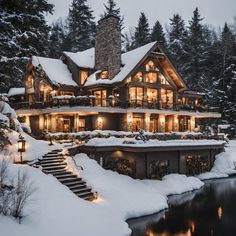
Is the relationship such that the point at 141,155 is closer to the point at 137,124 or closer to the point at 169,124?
the point at 137,124

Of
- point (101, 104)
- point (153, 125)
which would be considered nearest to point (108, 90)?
point (101, 104)

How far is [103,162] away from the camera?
25.6 metres

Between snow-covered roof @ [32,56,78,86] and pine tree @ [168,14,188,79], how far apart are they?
30.3m

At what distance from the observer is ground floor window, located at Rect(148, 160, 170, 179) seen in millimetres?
26266

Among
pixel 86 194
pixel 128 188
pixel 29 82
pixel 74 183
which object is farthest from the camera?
pixel 29 82

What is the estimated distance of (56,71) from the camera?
3656 centimetres

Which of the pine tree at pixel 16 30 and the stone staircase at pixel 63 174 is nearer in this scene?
the pine tree at pixel 16 30

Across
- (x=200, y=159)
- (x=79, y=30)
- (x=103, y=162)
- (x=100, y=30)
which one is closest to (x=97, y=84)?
(x=100, y=30)

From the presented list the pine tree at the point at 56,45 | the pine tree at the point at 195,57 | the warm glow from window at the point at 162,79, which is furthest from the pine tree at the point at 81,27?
the warm glow from window at the point at 162,79

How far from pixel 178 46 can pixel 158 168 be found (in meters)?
42.4

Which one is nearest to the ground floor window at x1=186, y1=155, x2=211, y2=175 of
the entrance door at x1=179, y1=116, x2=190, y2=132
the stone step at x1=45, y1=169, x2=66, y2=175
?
the entrance door at x1=179, y1=116, x2=190, y2=132

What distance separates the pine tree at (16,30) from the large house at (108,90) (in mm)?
14511

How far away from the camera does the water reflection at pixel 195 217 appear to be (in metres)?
16.0

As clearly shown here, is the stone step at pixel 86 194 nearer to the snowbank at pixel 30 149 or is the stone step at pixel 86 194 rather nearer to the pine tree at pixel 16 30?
the snowbank at pixel 30 149
